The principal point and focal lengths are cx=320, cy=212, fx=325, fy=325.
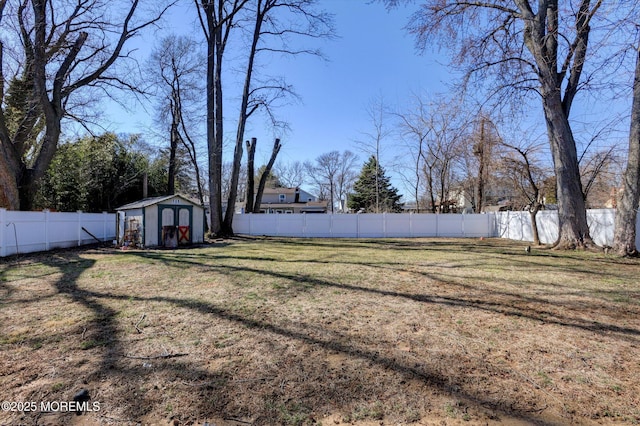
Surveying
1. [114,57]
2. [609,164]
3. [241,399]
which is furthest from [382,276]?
[609,164]

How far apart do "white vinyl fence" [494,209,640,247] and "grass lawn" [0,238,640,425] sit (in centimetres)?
726

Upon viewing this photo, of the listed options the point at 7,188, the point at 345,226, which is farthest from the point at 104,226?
the point at 345,226

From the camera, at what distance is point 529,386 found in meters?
2.50

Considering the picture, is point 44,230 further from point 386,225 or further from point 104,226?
point 386,225

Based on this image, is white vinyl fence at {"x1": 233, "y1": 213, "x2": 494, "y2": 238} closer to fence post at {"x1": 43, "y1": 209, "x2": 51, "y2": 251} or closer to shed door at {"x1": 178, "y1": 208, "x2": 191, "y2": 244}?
shed door at {"x1": 178, "y1": 208, "x2": 191, "y2": 244}

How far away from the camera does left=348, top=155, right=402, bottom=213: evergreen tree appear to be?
120 ft

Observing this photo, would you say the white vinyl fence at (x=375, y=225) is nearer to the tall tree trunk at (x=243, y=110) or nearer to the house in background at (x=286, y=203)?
the tall tree trunk at (x=243, y=110)

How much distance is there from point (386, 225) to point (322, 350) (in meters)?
17.1

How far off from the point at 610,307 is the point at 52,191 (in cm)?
2264

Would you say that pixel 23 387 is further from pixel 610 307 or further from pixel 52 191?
pixel 52 191

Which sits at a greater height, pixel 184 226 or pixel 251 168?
pixel 251 168

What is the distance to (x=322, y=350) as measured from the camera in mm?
3113

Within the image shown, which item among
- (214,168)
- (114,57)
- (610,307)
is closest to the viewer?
(610,307)

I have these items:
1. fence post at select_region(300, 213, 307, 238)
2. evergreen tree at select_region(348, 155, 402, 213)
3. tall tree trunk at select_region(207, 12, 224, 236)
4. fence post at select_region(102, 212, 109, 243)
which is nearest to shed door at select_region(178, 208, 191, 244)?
tall tree trunk at select_region(207, 12, 224, 236)
